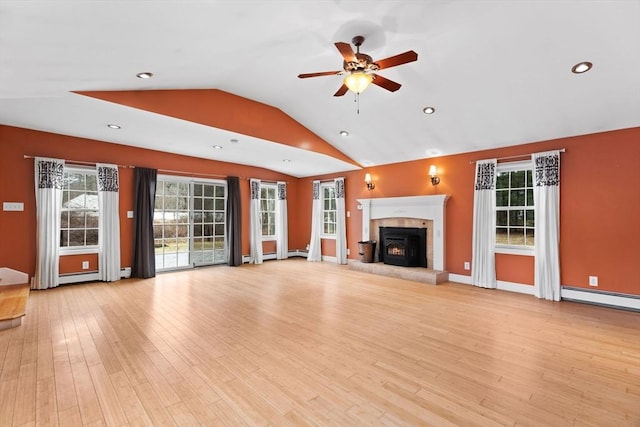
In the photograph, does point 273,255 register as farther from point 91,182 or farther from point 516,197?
point 516,197

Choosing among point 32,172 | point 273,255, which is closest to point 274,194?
point 273,255

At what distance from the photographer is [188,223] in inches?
279

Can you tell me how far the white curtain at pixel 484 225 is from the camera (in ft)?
17.6

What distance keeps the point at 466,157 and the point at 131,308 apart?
6.17 metres

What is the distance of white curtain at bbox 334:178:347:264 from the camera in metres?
7.93

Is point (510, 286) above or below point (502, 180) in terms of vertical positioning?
below

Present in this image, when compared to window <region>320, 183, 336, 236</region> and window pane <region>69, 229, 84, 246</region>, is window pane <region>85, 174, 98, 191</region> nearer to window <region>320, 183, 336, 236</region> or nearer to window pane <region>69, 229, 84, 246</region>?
window pane <region>69, 229, 84, 246</region>

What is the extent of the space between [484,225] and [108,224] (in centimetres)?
701

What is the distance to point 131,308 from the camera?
416cm

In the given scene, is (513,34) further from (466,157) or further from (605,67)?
(466,157)

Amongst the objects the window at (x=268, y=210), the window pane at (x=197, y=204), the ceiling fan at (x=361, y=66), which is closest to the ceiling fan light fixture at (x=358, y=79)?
the ceiling fan at (x=361, y=66)

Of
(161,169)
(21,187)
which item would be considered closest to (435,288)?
(161,169)

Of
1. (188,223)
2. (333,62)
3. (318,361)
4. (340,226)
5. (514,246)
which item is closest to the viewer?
(318,361)

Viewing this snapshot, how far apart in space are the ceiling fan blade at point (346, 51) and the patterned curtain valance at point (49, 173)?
17.7 ft
